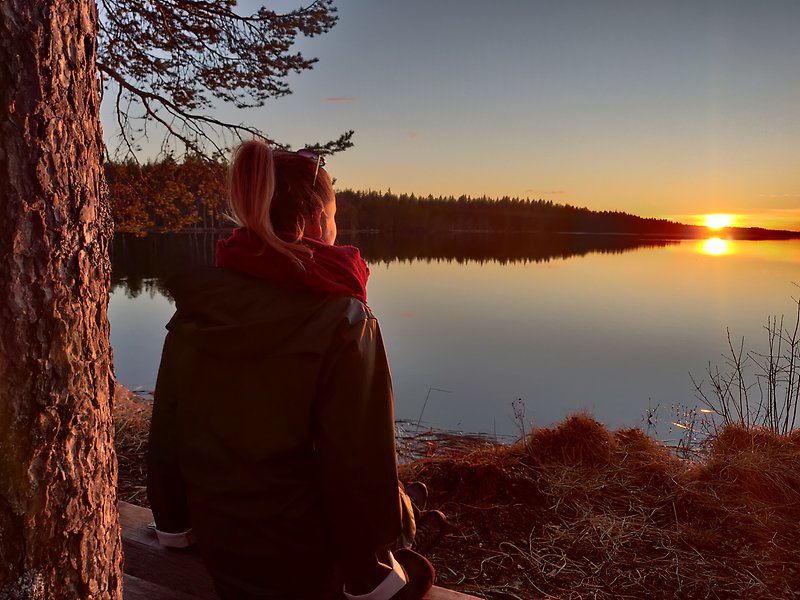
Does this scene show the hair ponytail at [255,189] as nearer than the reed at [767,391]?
Yes

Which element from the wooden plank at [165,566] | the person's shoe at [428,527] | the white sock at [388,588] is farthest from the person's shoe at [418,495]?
the wooden plank at [165,566]

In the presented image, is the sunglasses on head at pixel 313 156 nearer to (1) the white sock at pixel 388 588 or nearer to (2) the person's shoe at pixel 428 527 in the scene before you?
(1) the white sock at pixel 388 588

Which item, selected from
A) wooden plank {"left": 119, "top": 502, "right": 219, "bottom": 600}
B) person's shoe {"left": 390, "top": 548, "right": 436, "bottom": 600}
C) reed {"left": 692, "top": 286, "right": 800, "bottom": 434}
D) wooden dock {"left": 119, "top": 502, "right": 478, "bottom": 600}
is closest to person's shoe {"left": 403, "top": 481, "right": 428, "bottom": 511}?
wooden dock {"left": 119, "top": 502, "right": 478, "bottom": 600}

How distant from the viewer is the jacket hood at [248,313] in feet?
4.81

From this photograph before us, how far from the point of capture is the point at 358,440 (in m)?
1.45

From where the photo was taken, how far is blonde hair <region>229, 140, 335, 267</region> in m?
1.57

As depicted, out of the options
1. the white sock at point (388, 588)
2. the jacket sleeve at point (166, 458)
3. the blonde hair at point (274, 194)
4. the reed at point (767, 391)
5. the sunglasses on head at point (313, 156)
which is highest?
the sunglasses on head at point (313, 156)

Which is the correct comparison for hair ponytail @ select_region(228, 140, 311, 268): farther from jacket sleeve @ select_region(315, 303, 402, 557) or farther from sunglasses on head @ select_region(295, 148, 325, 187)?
jacket sleeve @ select_region(315, 303, 402, 557)

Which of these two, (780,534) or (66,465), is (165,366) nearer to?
(66,465)

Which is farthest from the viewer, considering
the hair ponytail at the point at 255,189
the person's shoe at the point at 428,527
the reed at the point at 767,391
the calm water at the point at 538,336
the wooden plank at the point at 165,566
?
the calm water at the point at 538,336

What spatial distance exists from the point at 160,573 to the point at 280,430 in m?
0.92

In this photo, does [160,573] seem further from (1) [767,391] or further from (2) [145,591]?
(1) [767,391]

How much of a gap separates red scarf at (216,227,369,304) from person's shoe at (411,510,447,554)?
1.04m

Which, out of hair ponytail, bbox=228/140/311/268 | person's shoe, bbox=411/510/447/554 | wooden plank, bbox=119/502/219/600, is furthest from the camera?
person's shoe, bbox=411/510/447/554
